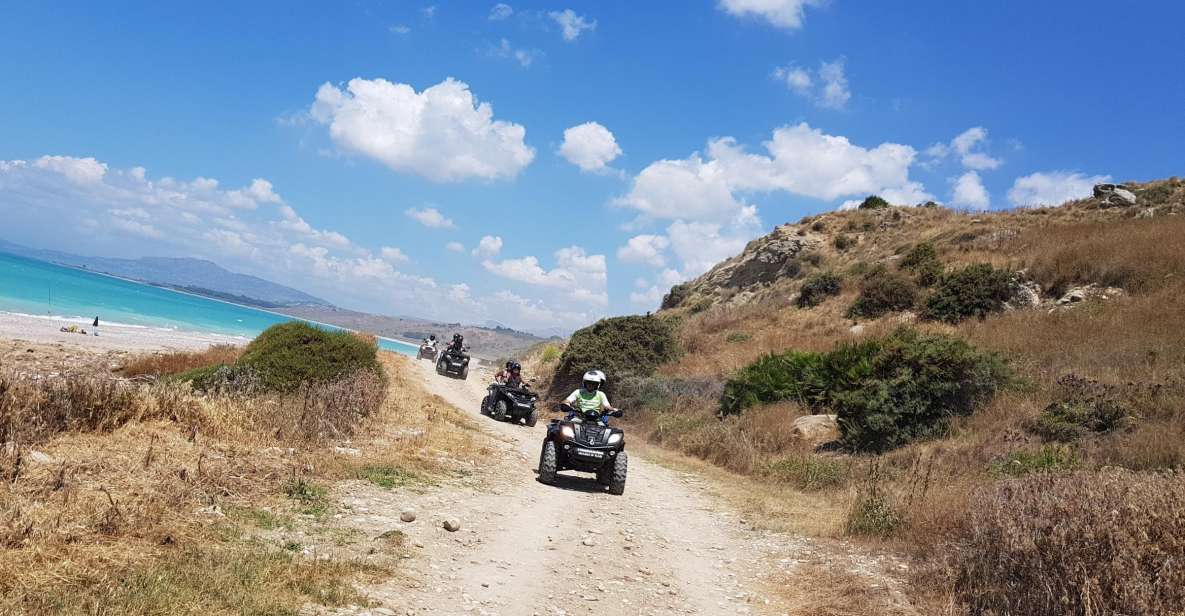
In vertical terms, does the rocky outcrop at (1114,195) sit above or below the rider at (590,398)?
above

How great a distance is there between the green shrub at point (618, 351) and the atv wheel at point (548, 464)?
12380 millimetres

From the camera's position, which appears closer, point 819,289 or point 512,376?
point 512,376

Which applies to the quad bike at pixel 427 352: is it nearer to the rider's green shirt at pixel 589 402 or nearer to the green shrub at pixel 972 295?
the green shrub at pixel 972 295

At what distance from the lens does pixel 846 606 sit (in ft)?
18.4

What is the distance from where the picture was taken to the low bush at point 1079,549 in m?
4.29

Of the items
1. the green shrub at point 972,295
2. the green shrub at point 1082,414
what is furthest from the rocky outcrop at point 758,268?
the green shrub at point 1082,414

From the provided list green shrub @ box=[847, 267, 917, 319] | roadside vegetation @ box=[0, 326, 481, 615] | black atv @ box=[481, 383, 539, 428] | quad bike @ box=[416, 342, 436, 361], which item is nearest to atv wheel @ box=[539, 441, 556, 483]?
roadside vegetation @ box=[0, 326, 481, 615]

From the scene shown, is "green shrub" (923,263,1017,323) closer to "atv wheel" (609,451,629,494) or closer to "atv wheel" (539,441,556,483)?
"atv wheel" (609,451,629,494)

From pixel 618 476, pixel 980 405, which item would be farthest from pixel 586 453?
pixel 980 405

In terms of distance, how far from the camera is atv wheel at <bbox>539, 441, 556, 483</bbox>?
405 inches

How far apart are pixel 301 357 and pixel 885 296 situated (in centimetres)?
2148

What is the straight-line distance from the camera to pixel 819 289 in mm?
30859

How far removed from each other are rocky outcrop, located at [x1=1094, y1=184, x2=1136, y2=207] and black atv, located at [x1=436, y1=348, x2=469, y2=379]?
30.5 m

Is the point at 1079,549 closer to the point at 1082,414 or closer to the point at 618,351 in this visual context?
the point at 1082,414
